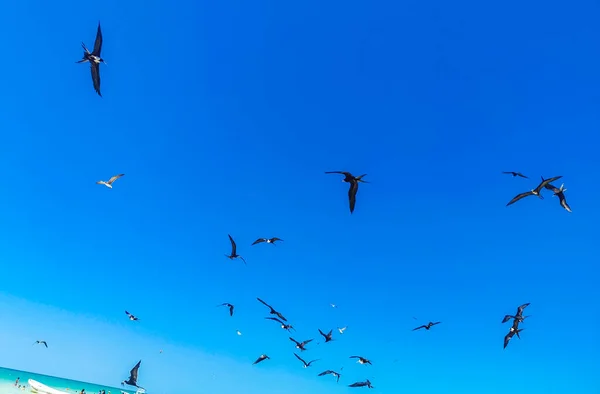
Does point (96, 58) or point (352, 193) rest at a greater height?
point (96, 58)

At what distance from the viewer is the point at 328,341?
31219 millimetres

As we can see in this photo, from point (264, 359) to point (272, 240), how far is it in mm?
11875

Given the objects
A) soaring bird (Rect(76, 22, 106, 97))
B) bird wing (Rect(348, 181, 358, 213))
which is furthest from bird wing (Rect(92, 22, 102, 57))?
bird wing (Rect(348, 181, 358, 213))

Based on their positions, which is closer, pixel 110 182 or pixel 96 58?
pixel 96 58

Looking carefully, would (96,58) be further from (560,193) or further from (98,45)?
(560,193)

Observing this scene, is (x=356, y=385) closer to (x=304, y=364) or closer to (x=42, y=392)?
(x=304, y=364)

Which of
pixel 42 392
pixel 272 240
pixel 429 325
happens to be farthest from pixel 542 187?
pixel 42 392

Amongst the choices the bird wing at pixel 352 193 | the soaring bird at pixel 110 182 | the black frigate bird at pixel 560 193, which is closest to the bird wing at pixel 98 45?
the soaring bird at pixel 110 182

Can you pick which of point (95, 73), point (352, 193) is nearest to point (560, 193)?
point (352, 193)

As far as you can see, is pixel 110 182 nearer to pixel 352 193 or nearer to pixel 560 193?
pixel 352 193

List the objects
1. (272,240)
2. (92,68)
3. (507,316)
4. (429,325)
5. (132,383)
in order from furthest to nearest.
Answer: (429,325) → (272,240) → (507,316) → (132,383) → (92,68)

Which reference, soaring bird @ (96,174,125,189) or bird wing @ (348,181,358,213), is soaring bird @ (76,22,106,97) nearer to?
soaring bird @ (96,174,125,189)

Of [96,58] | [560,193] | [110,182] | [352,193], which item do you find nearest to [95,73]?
[96,58]

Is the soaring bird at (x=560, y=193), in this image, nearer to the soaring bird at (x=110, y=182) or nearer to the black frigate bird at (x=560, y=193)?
the black frigate bird at (x=560, y=193)
